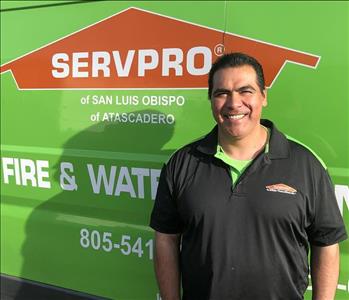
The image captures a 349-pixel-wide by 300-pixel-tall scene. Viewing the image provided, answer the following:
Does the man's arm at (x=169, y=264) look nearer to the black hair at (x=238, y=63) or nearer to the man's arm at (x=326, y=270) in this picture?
the man's arm at (x=326, y=270)

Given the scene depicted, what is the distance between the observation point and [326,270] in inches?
60.0

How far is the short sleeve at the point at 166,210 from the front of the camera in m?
1.60

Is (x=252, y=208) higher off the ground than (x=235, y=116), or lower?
lower

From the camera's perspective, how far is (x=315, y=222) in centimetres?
147

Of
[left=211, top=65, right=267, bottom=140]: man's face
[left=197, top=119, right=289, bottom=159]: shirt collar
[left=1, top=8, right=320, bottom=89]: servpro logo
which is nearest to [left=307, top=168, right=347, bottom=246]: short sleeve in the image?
[left=197, top=119, right=289, bottom=159]: shirt collar

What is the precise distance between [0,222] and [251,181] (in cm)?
180

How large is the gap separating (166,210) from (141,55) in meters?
0.86

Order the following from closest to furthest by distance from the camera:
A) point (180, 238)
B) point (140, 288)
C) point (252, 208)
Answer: point (252, 208) < point (180, 238) < point (140, 288)

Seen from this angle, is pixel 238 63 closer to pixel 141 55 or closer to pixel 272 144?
pixel 272 144

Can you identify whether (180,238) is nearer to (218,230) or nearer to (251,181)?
(218,230)

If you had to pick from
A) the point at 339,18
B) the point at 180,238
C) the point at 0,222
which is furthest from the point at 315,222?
the point at 0,222

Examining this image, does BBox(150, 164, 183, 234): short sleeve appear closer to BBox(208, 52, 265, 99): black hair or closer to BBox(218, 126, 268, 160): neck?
BBox(218, 126, 268, 160): neck

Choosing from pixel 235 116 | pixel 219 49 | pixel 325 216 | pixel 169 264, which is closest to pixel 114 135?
pixel 219 49

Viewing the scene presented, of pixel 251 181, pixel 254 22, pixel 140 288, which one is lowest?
pixel 140 288
